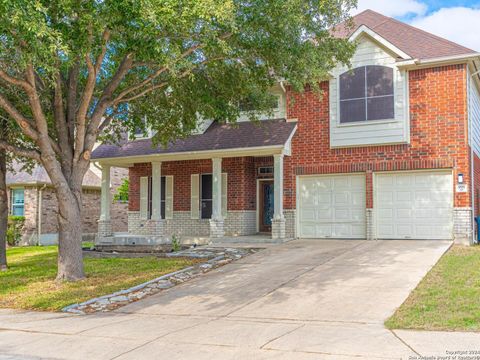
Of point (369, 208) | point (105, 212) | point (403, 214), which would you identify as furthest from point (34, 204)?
point (403, 214)

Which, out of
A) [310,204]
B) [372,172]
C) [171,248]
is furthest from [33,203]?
[372,172]

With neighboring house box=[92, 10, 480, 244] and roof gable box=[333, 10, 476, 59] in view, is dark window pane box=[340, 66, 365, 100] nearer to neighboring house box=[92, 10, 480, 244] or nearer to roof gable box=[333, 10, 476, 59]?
neighboring house box=[92, 10, 480, 244]

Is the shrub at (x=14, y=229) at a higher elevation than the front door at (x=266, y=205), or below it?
below

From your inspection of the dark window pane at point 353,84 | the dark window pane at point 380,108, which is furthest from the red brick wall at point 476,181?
the dark window pane at point 353,84

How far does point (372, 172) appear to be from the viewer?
57.1 ft

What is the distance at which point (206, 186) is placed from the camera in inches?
842

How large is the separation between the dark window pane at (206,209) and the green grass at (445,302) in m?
10.4

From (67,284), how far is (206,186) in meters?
9.59

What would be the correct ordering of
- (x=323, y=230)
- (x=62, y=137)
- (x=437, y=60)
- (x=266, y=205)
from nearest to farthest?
(x=62, y=137) → (x=437, y=60) → (x=323, y=230) → (x=266, y=205)

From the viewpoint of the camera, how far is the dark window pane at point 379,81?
17078 mm

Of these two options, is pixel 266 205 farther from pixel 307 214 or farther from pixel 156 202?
pixel 156 202

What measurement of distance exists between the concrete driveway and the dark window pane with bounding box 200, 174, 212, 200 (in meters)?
7.03

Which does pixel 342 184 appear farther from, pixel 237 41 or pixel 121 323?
pixel 121 323

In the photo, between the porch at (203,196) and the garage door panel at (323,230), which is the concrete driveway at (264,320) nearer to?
the garage door panel at (323,230)
